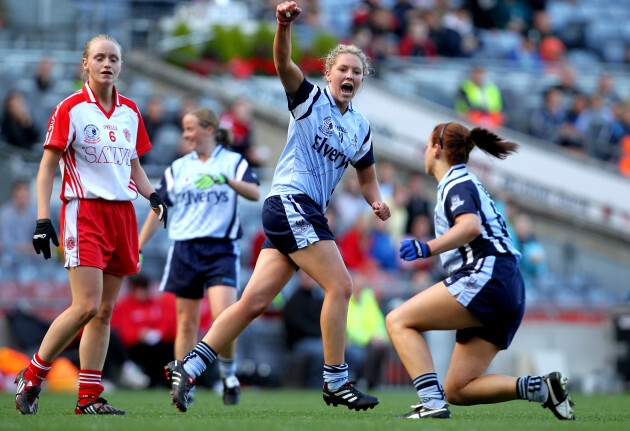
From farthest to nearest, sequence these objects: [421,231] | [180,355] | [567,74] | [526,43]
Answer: [526,43] < [567,74] < [421,231] < [180,355]

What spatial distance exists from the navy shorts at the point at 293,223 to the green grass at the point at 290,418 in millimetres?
1066

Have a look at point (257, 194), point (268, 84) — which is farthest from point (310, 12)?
point (257, 194)

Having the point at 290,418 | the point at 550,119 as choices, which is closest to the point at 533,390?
the point at 290,418

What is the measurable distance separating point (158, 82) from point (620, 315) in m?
9.02

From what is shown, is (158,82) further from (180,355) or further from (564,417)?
(564,417)

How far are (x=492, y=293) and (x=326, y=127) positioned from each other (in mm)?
1423

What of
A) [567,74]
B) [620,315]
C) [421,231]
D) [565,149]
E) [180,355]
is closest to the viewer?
[180,355]

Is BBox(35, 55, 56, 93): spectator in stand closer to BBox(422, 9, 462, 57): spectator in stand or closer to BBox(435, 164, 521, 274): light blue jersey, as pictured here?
BBox(422, 9, 462, 57): spectator in stand

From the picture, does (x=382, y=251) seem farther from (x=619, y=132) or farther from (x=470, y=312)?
(x=470, y=312)

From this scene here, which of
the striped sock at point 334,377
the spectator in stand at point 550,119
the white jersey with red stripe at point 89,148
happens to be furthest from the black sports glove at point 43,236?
the spectator in stand at point 550,119

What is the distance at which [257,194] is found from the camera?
26.3ft

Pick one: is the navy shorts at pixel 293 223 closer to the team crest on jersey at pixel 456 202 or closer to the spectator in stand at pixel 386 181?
the team crest on jersey at pixel 456 202

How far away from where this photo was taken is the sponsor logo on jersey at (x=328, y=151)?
20.4 ft

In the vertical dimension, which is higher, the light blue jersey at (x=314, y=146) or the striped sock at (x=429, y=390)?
the light blue jersey at (x=314, y=146)
